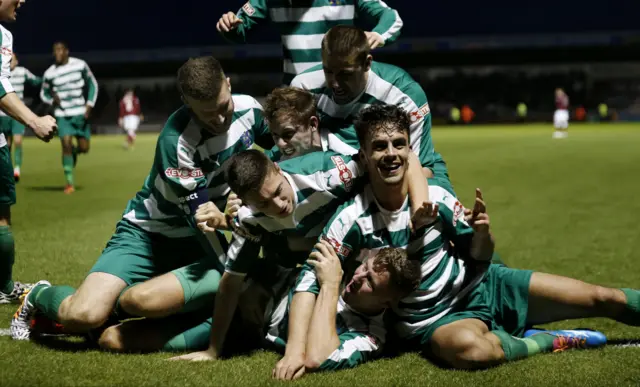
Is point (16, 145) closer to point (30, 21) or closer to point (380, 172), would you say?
point (380, 172)

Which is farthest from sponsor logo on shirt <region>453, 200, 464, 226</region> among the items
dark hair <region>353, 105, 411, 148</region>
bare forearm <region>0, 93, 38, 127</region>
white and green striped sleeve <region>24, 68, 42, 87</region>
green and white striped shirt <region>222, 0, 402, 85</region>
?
white and green striped sleeve <region>24, 68, 42, 87</region>

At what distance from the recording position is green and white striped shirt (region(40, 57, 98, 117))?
1092 centimetres

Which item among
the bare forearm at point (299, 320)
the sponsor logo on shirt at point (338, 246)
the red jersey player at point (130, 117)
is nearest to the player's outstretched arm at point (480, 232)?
the sponsor logo on shirt at point (338, 246)

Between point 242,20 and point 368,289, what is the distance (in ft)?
6.60

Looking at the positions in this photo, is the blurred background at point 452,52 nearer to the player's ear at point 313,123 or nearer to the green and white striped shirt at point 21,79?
the green and white striped shirt at point 21,79

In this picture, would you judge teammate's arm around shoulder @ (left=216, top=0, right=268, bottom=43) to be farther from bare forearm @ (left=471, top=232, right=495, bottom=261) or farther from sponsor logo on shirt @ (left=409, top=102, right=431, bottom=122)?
bare forearm @ (left=471, top=232, right=495, bottom=261)

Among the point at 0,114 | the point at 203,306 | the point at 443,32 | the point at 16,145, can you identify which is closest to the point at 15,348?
the point at 203,306

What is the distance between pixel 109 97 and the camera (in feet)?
111

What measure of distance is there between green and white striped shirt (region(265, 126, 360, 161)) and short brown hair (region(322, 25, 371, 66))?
42 centimetres

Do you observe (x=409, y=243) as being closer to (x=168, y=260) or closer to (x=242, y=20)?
(x=168, y=260)

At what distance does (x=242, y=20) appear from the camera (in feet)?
15.3

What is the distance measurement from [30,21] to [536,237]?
2954cm

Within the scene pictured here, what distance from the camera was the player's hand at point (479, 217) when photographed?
3409 mm

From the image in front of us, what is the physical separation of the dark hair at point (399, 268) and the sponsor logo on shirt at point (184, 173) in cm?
103
